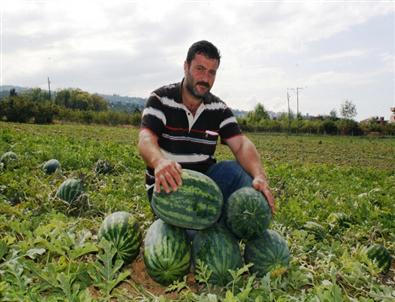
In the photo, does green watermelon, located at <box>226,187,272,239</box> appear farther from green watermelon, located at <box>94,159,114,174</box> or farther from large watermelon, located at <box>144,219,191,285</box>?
green watermelon, located at <box>94,159,114,174</box>

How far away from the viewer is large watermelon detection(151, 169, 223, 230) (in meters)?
2.84

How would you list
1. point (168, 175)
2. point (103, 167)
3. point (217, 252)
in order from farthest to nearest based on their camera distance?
point (103, 167) < point (217, 252) < point (168, 175)

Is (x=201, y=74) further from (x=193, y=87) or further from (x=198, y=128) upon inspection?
(x=198, y=128)

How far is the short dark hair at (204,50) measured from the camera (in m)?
3.63

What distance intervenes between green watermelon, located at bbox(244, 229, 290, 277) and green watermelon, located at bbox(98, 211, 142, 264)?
0.81m

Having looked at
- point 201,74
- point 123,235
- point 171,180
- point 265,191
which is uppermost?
point 201,74

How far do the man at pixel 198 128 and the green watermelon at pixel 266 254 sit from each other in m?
0.50

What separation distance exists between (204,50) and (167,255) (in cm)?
173

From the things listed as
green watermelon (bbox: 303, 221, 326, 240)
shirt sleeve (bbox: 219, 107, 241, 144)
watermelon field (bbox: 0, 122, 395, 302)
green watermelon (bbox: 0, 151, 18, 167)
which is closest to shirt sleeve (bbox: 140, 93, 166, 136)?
shirt sleeve (bbox: 219, 107, 241, 144)

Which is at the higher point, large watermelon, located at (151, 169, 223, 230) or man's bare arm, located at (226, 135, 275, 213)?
man's bare arm, located at (226, 135, 275, 213)

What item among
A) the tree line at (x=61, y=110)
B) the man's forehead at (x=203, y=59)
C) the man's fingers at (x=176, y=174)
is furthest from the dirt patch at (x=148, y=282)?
the tree line at (x=61, y=110)

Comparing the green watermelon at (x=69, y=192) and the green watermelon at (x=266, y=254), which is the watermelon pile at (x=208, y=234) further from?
the green watermelon at (x=69, y=192)

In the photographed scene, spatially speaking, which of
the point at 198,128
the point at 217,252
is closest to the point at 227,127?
the point at 198,128

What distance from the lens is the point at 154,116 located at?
3.70 metres
